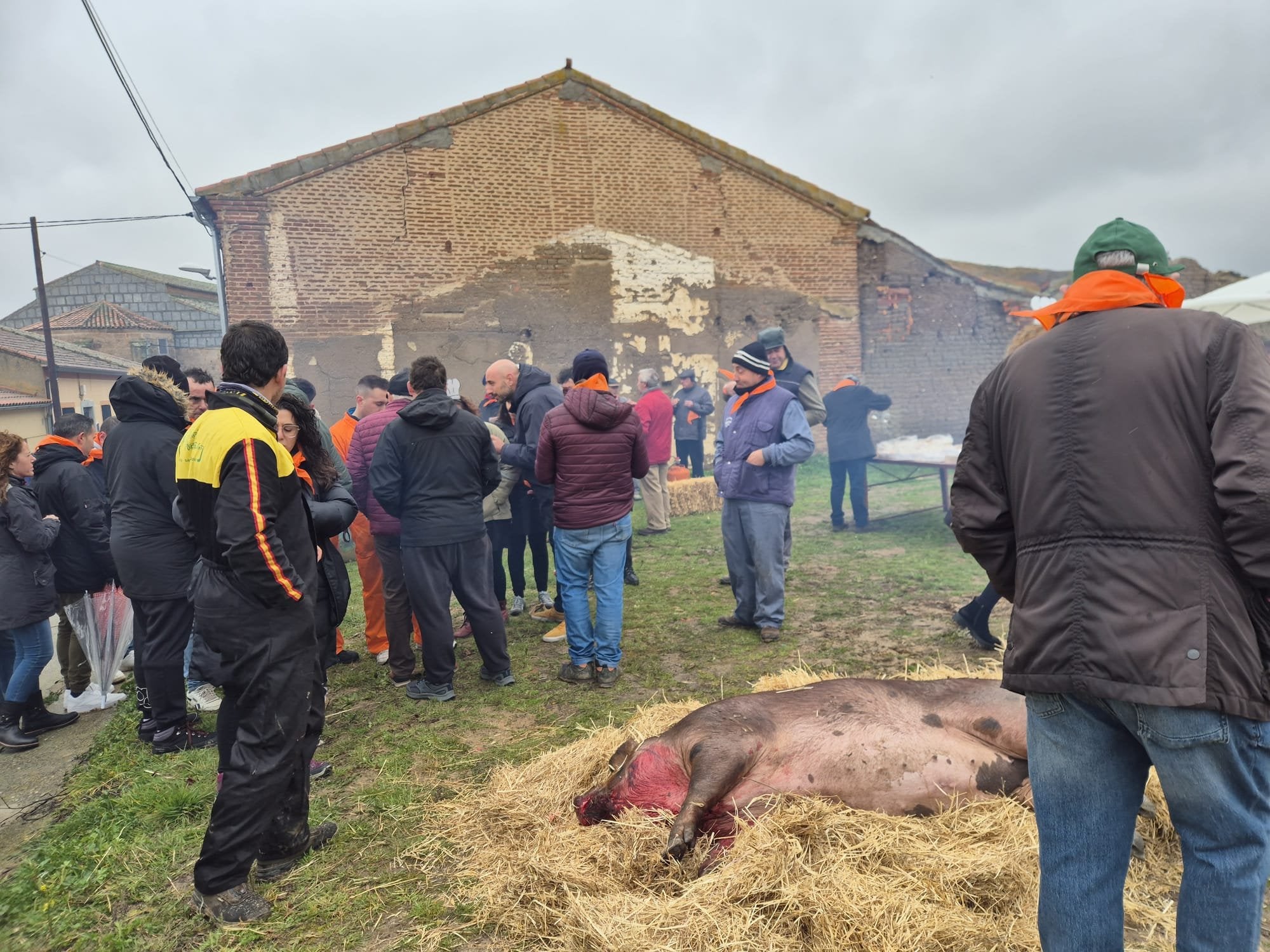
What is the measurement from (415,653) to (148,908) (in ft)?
10.8

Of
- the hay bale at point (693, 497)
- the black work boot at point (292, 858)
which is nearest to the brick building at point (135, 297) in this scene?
the hay bale at point (693, 497)

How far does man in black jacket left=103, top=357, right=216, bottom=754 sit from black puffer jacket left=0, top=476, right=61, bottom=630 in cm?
69

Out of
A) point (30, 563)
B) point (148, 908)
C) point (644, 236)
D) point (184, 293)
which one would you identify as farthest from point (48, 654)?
point (184, 293)

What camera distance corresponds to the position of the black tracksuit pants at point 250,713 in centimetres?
298

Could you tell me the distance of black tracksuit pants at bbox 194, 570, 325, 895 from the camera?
2.98 m

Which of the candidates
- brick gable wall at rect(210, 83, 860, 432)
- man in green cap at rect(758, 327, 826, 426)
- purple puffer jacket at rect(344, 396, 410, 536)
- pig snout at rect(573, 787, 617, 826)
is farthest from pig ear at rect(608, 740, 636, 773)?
brick gable wall at rect(210, 83, 860, 432)

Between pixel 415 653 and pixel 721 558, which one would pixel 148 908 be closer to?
pixel 415 653

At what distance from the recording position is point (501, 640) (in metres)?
5.50

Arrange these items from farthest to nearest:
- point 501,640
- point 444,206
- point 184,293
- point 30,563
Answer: point 184,293
point 444,206
point 501,640
point 30,563

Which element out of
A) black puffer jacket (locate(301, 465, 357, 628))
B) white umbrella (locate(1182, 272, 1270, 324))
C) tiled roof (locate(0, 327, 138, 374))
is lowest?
black puffer jacket (locate(301, 465, 357, 628))

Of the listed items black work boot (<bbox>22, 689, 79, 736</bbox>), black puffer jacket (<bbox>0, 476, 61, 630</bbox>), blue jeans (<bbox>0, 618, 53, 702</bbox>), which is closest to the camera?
black puffer jacket (<bbox>0, 476, 61, 630</bbox>)

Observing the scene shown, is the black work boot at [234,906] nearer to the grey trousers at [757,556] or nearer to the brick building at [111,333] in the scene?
the grey trousers at [757,556]

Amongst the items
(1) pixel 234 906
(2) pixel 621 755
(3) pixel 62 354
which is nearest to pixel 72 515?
(1) pixel 234 906

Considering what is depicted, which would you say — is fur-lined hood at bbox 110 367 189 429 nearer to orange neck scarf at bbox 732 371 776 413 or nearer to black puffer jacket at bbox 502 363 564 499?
black puffer jacket at bbox 502 363 564 499
